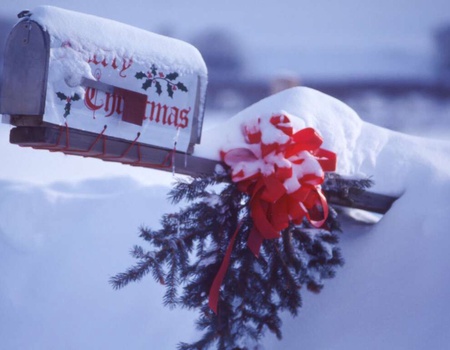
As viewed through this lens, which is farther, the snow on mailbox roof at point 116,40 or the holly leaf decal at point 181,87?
the holly leaf decal at point 181,87

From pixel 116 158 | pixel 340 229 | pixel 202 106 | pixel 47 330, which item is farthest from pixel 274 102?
pixel 47 330

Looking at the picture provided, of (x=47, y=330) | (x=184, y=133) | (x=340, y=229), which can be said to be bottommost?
(x=47, y=330)

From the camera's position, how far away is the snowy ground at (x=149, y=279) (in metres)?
1.62

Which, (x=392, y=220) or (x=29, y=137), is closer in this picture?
(x=29, y=137)

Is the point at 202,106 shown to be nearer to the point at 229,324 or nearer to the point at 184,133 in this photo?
the point at 184,133

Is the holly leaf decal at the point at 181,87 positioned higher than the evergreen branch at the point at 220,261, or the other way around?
the holly leaf decal at the point at 181,87

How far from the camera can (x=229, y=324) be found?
158 centimetres

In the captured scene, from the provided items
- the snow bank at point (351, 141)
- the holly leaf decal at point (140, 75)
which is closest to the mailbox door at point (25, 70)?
the holly leaf decal at point (140, 75)

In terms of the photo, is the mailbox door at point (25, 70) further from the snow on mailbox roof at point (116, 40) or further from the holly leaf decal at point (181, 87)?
the holly leaf decal at point (181, 87)

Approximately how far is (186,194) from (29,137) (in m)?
0.41

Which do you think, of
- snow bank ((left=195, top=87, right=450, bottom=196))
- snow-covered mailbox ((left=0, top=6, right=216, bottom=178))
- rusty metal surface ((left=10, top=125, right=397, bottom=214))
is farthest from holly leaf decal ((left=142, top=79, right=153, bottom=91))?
snow bank ((left=195, top=87, right=450, bottom=196))

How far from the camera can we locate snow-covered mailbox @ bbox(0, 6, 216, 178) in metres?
1.32

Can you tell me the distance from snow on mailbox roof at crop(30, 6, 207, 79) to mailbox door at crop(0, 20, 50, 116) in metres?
0.03

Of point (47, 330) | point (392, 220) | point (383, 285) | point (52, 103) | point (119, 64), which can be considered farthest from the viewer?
point (47, 330)
